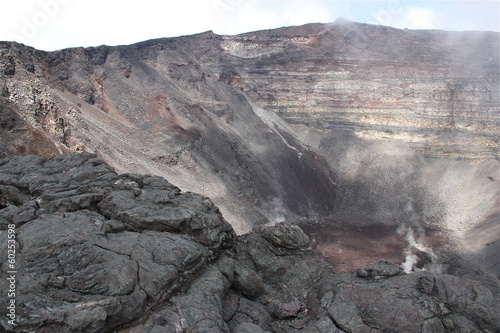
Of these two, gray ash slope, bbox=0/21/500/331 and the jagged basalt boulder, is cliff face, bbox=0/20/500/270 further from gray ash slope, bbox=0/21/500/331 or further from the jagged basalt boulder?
the jagged basalt boulder

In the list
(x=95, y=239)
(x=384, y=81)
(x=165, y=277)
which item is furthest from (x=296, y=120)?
(x=95, y=239)

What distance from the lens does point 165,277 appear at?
1105cm

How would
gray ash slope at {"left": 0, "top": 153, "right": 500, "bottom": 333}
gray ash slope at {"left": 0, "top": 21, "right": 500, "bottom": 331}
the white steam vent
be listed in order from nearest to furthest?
gray ash slope at {"left": 0, "top": 153, "right": 500, "bottom": 333} → the white steam vent → gray ash slope at {"left": 0, "top": 21, "right": 500, "bottom": 331}

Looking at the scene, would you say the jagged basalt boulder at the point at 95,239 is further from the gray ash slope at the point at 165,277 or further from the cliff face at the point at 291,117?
the cliff face at the point at 291,117

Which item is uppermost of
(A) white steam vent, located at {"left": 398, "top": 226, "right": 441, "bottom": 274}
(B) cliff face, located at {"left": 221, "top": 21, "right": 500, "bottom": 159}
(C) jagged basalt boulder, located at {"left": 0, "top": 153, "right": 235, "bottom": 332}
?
(B) cliff face, located at {"left": 221, "top": 21, "right": 500, "bottom": 159}

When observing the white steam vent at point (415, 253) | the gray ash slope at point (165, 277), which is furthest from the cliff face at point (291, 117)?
the gray ash slope at point (165, 277)

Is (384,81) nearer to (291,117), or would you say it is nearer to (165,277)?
(291,117)

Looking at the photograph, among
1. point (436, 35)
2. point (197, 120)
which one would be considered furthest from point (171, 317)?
point (436, 35)

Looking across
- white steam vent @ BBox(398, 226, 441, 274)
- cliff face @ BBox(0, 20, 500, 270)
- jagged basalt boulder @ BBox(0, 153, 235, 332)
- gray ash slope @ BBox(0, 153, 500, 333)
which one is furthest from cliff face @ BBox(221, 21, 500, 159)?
jagged basalt boulder @ BBox(0, 153, 235, 332)

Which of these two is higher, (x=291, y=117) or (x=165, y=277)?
(x=291, y=117)

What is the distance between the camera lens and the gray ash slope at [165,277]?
9.77m

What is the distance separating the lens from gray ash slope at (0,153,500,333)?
9.77 metres

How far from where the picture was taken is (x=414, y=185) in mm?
32781

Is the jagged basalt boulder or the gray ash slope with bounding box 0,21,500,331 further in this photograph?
the gray ash slope with bounding box 0,21,500,331
